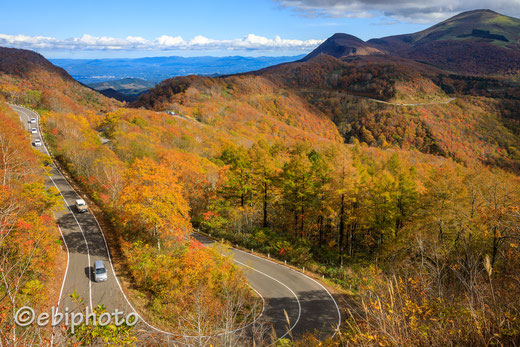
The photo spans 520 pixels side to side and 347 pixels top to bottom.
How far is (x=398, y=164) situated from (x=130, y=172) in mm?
46160

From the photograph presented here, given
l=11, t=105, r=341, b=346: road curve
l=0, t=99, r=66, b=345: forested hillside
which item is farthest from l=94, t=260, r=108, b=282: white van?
l=0, t=99, r=66, b=345: forested hillside

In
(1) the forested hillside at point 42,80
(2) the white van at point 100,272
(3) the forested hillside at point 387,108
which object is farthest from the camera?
(1) the forested hillside at point 42,80

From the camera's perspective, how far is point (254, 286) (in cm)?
2159

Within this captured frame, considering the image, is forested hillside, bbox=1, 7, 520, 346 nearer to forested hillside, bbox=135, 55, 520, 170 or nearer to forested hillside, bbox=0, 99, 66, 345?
forested hillside, bbox=0, 99, 66, 345

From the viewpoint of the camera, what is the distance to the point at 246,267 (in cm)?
2408

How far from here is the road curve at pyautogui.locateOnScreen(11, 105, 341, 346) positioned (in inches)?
669

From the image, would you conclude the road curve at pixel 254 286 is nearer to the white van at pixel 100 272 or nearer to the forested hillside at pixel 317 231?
the white van at pixel 100 272

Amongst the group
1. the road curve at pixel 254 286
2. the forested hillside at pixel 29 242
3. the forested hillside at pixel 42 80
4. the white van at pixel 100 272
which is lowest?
the road curve at pixel 254 286

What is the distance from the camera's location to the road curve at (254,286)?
17.0m

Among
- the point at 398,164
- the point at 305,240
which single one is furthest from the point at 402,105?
the point at 305,240

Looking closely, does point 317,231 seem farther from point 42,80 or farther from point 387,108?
point 42,80

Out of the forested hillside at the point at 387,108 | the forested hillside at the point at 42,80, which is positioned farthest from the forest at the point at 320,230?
the forested hillside at the point at 42,80

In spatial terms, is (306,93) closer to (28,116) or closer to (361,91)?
(361,91)

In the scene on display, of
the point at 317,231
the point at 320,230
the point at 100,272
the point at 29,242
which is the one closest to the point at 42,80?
the point at 100,272
